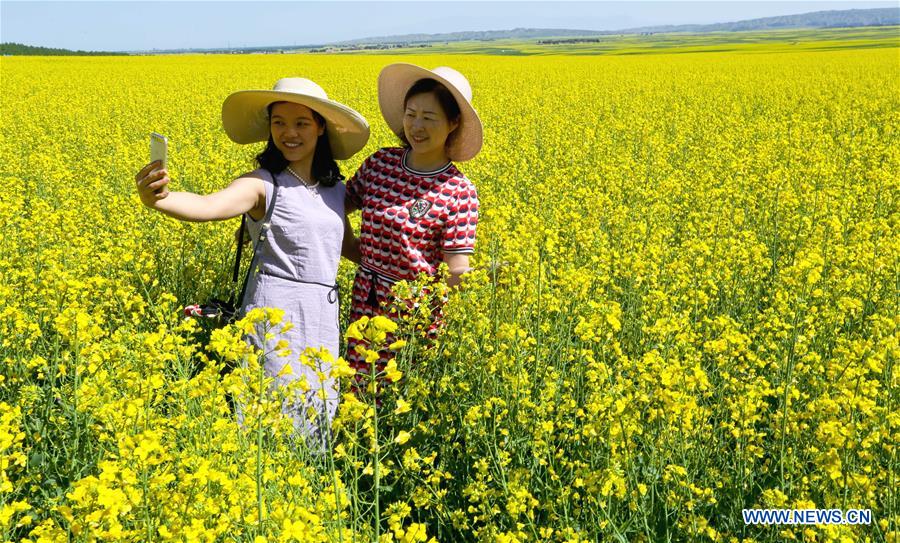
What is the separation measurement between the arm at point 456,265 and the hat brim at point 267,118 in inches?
28.7

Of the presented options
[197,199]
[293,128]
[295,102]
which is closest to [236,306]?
[197,199]

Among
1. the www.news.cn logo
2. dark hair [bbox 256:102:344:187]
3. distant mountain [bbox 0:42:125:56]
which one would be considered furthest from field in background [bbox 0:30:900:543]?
distant mountain [bbox 0:42:125:56]

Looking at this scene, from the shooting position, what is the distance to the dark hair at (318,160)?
3.12 meters

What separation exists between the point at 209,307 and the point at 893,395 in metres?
2.59

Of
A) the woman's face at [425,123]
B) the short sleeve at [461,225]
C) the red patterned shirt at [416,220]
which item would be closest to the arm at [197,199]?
the red patterned shirt at [416,220]

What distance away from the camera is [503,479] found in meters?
2.06

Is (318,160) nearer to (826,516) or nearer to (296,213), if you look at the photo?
(296,213)

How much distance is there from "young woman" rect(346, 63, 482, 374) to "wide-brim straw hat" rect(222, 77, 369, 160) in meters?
0.20

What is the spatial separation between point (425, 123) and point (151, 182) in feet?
3.87

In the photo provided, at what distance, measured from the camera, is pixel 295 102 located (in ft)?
10.4

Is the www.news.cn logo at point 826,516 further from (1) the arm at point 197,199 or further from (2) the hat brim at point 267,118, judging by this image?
(2) the hat brim at point 267,118

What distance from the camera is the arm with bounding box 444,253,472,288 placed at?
316 centimetres

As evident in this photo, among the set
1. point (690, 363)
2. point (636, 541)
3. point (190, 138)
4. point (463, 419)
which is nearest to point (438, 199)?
point (463, 419)

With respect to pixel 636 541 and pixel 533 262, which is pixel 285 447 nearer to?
pixel 636 541
